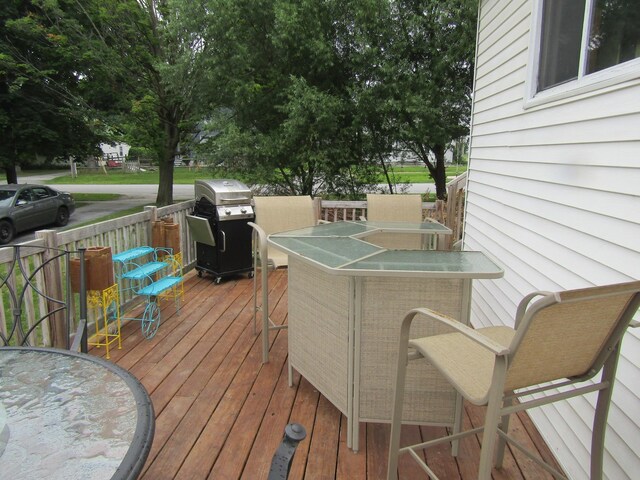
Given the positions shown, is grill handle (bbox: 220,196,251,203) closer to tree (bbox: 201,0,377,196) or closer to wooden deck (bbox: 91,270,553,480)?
wooden deck (bbox: 91,270,553,480)

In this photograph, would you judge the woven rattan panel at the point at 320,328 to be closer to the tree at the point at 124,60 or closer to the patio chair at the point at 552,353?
the patio chair at the point at 552,353

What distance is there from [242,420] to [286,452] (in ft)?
4.61

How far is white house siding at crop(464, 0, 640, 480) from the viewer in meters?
1.57

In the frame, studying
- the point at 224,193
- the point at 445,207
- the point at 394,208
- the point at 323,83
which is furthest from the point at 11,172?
the point at 394,208

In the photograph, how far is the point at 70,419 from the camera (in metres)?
1.13

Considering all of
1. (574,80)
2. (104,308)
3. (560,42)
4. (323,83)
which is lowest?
(104,308)

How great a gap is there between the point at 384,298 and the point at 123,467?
1165 mm

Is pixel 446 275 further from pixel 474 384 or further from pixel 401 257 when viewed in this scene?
pixel 474 384

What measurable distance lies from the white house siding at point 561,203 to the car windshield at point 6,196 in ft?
33.9

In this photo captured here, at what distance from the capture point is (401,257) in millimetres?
1910

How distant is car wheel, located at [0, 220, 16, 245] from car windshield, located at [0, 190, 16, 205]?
0.53 m

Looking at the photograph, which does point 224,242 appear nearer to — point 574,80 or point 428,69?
point 574,80

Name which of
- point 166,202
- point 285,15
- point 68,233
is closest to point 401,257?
point 68,233

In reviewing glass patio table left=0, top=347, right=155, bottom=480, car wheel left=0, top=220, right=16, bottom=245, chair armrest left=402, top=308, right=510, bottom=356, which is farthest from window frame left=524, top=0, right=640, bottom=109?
car wheel left=0, top=220, right=16, bottom=245
